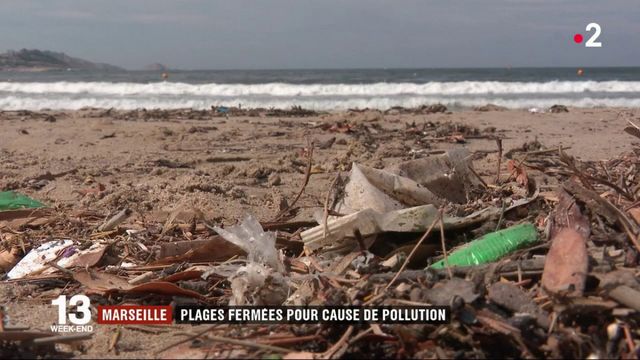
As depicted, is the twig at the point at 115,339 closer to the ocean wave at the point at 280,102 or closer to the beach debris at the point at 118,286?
the beach debris at the point at 118,286

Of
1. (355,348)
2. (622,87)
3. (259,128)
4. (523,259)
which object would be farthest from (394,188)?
(622,87)

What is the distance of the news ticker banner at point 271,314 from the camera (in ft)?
5.49

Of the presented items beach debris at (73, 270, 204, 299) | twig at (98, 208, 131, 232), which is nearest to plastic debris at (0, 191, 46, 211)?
twig at (98, 208, 131, 232)

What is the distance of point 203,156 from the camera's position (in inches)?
240

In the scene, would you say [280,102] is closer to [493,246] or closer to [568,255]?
[493,246]

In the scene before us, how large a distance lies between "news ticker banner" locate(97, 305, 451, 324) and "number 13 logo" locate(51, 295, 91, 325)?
0.05 metres

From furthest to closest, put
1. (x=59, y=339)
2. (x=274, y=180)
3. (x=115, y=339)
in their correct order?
1. (x=274, y=180)
2. (x=115, y=339)
3. (x=59, y=339)

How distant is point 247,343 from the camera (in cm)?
167

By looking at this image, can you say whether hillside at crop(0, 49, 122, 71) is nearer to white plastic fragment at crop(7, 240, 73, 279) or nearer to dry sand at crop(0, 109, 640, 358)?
dry sand at crop(0, 109, 640, 358)

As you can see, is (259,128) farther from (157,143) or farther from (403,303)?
(403,303)

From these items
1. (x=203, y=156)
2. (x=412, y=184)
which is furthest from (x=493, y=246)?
(x=203, y=156)

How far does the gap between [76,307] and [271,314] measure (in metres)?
0.88

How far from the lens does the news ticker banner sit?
65.8 inches

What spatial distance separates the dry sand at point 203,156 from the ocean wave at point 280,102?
4.61 metres
